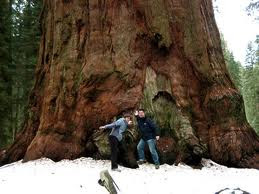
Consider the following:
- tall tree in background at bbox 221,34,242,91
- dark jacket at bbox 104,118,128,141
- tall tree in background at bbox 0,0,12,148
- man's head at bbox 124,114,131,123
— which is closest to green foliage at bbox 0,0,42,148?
tall tree in background at bbox 0,0,12,148

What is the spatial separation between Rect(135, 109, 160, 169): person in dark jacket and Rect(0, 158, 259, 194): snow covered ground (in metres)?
0.33

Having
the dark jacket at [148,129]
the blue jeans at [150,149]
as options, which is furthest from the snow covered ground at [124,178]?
the dark jacket at [148,129]

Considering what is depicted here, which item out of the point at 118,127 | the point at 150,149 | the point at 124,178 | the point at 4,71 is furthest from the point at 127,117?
the point at 4,71

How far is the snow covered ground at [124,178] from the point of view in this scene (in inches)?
364

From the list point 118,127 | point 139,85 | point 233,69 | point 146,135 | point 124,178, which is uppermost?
point 233,69

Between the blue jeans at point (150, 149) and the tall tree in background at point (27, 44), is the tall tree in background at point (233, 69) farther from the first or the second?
the blue jeans at point (150, 149)

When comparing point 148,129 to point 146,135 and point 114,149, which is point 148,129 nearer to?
point 146,135

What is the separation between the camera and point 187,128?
12.1m

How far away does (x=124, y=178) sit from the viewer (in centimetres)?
1002

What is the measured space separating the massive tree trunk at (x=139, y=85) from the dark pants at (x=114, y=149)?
25.5 inches

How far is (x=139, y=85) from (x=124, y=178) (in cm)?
335

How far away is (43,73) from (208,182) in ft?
22.8

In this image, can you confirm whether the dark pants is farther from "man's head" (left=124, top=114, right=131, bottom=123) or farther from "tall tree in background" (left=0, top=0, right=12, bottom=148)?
"tall tree in background" (left=0, top=0, right=12, bottom=148)

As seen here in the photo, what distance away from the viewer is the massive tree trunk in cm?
1224
